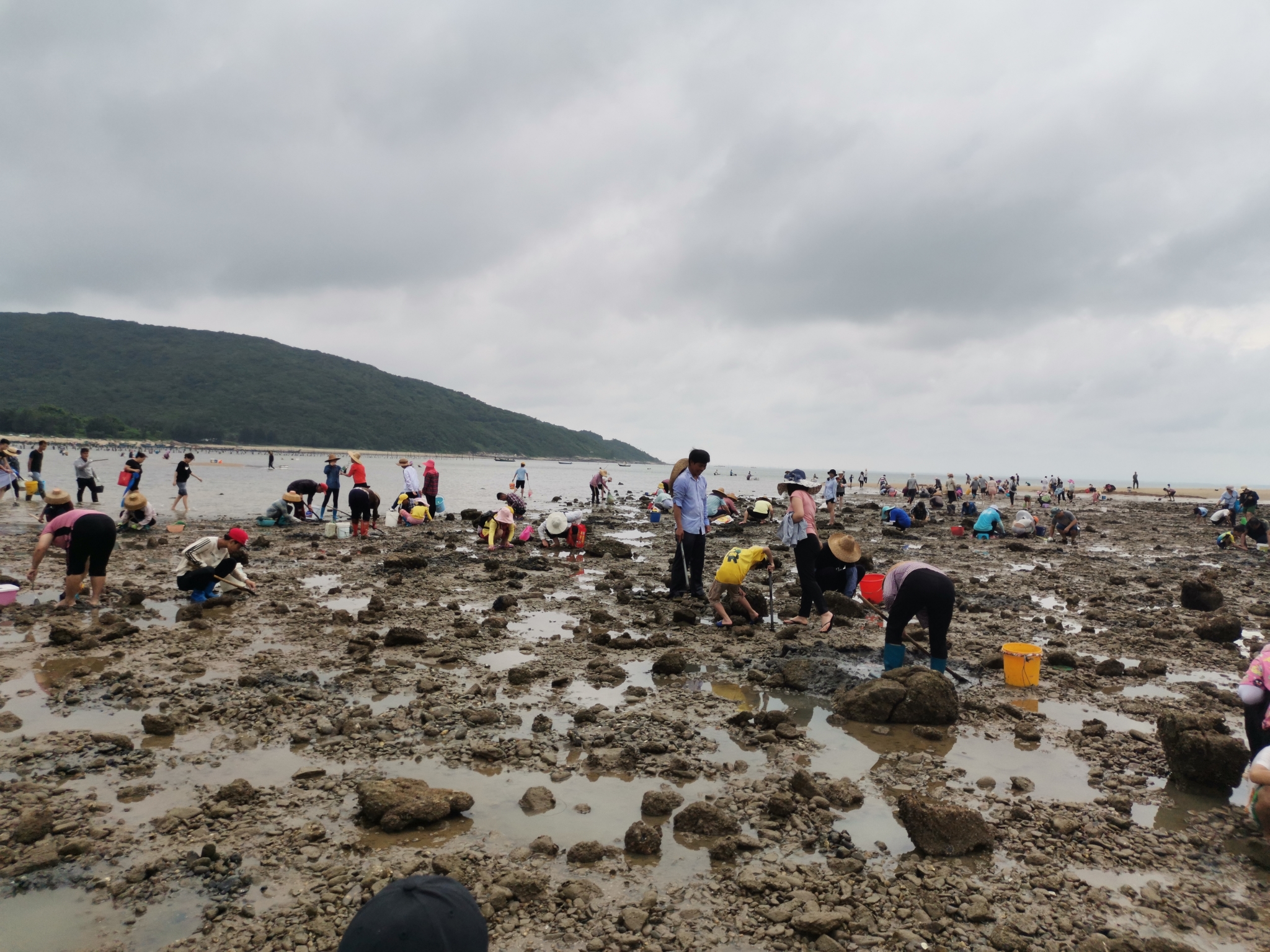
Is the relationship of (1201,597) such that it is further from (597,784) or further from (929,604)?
(597,784)

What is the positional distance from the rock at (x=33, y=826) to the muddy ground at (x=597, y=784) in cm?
3

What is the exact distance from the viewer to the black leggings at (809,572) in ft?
30.0

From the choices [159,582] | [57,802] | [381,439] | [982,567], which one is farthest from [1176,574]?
[381,439]

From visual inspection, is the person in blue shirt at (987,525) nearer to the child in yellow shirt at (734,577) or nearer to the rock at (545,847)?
the child in yellow shirt at (734,577)

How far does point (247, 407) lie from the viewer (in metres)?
166

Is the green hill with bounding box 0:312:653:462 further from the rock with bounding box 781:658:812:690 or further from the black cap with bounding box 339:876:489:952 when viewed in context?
the black cap with bounding box 339:876:489:952

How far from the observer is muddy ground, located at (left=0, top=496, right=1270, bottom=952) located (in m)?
3.29

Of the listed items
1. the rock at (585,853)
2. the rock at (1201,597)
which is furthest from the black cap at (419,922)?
the rock at (1201,597)

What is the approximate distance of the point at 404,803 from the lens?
4043 mm

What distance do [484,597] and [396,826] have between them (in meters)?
7.26

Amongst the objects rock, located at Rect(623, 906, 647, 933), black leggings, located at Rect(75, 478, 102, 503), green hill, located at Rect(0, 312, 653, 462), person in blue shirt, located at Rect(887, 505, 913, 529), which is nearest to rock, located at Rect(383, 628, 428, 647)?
rock, located at Rect(623, 906, 647, 933)

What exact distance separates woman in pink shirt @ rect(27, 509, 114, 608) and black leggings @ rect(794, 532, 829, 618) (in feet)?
30.7

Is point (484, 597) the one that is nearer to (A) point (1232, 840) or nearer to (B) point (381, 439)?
(A) point (1232, 840)

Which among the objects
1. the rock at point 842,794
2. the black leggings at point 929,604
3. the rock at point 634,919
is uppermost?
the black leggings at point 929,604
